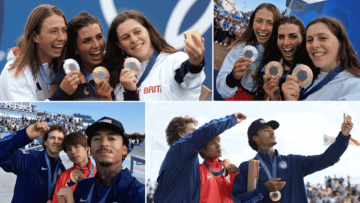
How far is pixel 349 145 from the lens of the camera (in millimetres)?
3957

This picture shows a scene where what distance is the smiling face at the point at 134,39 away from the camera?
168 inches

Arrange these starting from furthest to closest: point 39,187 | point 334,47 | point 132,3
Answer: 1. point 132,3
2. point 334,47
3. point 39,187

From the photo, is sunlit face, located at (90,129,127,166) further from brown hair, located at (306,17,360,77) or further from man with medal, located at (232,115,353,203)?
brown hair, located at (306,17,360,77)

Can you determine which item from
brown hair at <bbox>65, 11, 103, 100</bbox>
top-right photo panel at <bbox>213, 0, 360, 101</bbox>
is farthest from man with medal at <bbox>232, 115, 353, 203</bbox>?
brown hair at <bbox>65, 11, 103, 100</bbox>

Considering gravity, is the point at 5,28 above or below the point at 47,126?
above

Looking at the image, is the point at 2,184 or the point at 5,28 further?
the point at 5,28

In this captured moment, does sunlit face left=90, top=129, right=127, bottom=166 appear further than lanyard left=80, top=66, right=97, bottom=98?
No

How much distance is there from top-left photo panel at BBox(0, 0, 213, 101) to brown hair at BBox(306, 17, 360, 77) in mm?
1472

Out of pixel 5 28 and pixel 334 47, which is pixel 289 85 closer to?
pixel 334 47

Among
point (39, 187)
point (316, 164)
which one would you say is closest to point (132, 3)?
point (39, 187)

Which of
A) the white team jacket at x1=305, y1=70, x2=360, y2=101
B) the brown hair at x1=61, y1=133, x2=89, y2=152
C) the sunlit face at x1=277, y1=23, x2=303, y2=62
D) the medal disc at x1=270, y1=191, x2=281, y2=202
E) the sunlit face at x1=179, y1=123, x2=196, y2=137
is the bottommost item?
the medal disc at x1=270, y1=191, x2=281, y2=202

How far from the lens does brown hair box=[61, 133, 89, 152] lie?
394cm

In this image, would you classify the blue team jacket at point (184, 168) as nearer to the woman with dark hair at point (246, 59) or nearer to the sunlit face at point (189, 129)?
the sunlit face at point (189, 129)

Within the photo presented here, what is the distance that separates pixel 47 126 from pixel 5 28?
1.62 meters
